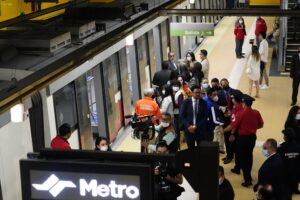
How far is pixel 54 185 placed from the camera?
323cm

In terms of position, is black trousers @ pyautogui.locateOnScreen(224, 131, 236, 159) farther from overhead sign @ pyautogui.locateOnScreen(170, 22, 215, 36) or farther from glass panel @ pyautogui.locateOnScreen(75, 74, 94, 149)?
overhead sign @ pyautogui.locateOnScreen(170, 22, 215, 36)

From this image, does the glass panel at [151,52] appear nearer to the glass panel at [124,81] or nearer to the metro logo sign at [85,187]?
the glass panel at [124,81]

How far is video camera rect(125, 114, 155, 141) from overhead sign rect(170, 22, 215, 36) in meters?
3.77

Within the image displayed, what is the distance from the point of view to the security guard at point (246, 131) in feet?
29.0

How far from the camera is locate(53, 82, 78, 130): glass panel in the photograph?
879 centimetres

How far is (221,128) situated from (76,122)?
9.58ft

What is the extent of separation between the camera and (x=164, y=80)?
11.8 meters

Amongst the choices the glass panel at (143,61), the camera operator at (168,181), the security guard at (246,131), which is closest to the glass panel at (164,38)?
the glass panel at (143,61)

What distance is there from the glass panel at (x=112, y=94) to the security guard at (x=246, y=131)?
3.03 m

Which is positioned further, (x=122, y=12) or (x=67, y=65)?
(x=122, y=12)

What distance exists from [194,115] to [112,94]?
247cm

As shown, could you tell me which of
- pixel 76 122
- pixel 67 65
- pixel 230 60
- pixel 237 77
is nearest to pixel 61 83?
pixel 76 122

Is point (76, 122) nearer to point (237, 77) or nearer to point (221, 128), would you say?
point (221, 128)

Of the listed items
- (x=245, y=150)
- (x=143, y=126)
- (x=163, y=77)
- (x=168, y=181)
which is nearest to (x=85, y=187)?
(x=168, y=181)
